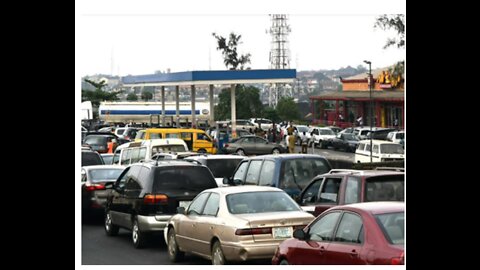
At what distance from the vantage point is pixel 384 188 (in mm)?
15406

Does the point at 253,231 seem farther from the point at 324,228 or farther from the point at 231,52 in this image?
the point at 231,52

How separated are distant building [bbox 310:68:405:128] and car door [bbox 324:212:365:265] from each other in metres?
57.4

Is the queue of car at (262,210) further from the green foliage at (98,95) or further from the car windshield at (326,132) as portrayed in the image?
the green foliage at (98,95)

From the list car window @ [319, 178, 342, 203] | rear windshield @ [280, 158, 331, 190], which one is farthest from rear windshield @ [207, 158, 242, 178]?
car window @ [319, 178, 342, 203]

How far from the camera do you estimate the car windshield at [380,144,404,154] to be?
41688mm

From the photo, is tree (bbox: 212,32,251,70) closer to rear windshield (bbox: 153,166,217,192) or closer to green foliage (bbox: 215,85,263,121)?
green foliage (bbox: 215,85,263,121)

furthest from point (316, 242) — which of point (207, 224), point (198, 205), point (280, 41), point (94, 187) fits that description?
point (280, 41)

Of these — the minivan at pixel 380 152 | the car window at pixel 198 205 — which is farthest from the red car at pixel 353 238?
the minivan at pixel 380 152

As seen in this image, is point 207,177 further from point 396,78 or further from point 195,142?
point 396,78

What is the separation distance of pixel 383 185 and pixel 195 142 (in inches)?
1123

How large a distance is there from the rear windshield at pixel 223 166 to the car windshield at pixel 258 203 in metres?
8.97

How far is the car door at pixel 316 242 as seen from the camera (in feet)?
39.1
